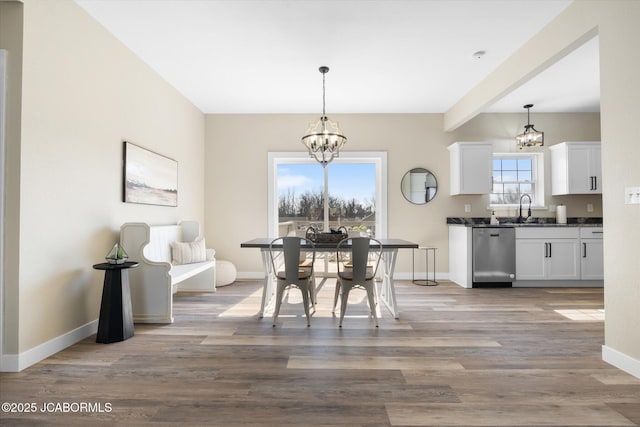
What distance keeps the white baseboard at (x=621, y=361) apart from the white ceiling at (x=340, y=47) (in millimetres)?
2710

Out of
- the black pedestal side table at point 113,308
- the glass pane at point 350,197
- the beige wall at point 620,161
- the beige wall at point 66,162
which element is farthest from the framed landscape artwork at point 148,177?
the beige wall at point 620,161

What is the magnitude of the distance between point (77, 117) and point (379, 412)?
3122 mm

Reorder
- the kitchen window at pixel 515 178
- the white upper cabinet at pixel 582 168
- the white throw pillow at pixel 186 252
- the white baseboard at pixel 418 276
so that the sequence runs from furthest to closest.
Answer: the kitchen window at pixel 515 178 → the white baseboard at pixel 418 276 → the white upper cabinet at pixel 582 168 → the white throw pillow at pixel 186 252

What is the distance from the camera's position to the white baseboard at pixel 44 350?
2.13m

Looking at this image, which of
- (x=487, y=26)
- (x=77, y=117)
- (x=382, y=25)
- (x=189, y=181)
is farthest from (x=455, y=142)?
(x=77, y=117)

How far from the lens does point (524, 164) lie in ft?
18.1

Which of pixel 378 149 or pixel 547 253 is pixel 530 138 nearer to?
pixel 547 253

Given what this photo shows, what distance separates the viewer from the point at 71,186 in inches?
102

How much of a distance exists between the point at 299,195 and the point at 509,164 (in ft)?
12.0

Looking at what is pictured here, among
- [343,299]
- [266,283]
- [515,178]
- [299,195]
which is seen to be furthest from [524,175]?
[266,283]

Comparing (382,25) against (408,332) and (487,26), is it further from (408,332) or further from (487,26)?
(408,332)

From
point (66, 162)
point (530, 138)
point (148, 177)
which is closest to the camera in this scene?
point (66, 162)

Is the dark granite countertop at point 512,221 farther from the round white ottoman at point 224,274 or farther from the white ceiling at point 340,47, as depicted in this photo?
the round white ottoman at point 224,274

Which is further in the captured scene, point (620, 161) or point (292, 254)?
point (292, 254)
